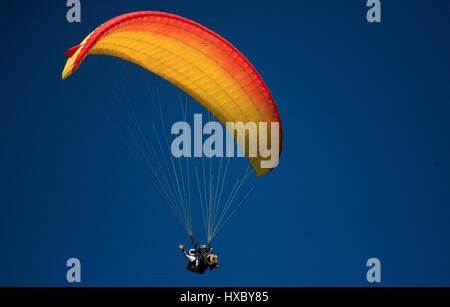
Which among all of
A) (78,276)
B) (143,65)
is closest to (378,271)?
(78,276)

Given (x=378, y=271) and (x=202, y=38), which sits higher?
(x=202, y=38)

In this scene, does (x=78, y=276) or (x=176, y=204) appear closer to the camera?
(x=176, y=204)

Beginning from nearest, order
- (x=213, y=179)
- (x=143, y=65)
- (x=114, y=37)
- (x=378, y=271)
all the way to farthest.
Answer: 1. (x=114, y=37)
2. (x=143, y=65)
3. (x=213, y=179)
4. (x=378, y=271)

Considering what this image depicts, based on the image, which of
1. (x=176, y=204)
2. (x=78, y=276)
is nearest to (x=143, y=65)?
(x=176, y=204)

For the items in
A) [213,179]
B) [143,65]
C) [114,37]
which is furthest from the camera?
[213,179]

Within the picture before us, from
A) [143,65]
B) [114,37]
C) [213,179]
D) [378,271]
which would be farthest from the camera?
[378,271]
